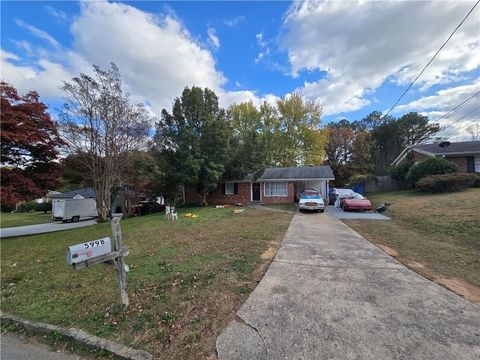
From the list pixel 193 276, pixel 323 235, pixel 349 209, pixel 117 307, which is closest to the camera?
pixel 117 307

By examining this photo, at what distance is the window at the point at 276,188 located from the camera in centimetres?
2255

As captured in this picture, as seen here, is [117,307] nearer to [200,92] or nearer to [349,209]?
[349,209]

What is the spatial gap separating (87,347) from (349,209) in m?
15.9

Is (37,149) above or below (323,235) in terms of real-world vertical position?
above

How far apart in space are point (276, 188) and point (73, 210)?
19340 mm

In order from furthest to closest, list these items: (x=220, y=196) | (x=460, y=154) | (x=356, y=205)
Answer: (x=220, y=196) → (x=460, y=154) → (x=356, y=205)

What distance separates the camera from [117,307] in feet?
12.4

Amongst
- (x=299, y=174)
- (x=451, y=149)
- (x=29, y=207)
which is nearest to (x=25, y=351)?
(x=299, y=174)

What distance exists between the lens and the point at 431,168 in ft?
64.5

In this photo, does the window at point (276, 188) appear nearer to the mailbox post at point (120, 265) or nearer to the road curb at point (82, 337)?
the mailbox post at point (120, 265)

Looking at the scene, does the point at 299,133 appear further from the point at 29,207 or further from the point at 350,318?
the point at 29,207

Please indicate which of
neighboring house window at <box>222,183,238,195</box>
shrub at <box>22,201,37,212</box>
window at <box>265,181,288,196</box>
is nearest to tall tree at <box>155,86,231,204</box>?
neighboring house window at <box>222,183,238,195</box>

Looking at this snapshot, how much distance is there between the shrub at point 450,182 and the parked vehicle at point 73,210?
29.8m

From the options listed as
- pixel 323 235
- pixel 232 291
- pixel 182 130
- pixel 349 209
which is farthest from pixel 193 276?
pixel 182 130
